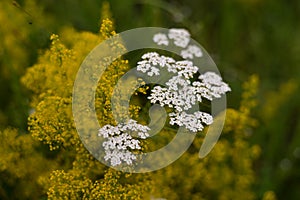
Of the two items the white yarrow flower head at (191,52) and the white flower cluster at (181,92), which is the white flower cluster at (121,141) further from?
the white yarrow flower head at (191,52)

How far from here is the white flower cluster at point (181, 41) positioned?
50.3 inches

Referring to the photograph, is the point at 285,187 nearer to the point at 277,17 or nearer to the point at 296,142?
the point at 296,142

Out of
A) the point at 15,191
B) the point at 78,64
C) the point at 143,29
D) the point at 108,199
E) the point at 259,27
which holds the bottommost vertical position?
the point at 108,199

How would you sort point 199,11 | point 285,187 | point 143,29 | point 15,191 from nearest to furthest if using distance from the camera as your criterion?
1. point 15,191
2. point 143,29
3. point 285,187
4. point 199,11

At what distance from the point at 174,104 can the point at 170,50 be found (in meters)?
0.30

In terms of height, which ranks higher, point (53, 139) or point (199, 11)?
point (199, 11)

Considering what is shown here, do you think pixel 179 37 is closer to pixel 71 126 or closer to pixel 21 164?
pixel 71 126

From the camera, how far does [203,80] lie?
3.81 feet

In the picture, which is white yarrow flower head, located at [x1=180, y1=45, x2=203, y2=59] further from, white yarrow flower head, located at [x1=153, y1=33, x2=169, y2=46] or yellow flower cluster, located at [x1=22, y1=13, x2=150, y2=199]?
yellow flower cluster, located at [x1=22, y1=13, x2=150, y2=199]

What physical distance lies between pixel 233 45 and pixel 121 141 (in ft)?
4.08

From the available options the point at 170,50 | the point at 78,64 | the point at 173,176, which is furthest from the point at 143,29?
the point at 173,176

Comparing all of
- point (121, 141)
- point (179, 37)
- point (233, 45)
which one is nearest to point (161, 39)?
point (179, 37)

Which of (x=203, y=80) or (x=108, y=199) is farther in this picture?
(x=203, y=80)

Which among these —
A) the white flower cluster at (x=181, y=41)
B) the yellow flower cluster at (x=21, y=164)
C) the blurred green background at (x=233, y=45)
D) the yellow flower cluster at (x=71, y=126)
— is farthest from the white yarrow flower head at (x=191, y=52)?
the yellow flower cluster at (x=21, y=164)
